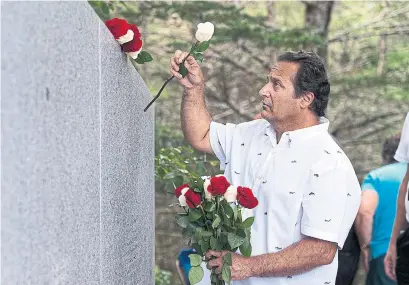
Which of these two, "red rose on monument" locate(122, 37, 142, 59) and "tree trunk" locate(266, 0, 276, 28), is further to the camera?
"tree trunk" locate(266, 0, 276, 28)

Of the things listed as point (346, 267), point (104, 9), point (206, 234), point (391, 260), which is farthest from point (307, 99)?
point (346, 267)

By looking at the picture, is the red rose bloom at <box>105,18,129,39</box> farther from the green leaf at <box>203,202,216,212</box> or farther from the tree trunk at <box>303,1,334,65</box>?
the tree trunk at <box>303,1,334,65</box>

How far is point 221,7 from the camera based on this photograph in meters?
10.7

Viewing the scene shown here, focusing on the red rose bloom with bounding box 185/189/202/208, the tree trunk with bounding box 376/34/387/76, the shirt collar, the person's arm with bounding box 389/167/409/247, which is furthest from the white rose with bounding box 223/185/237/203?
the tree trunk with bounding box 376/34/387/76

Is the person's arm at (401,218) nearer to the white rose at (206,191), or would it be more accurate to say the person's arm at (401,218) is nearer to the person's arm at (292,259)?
the person's arm at (292,259)

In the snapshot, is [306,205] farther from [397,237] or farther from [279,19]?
[279,19]

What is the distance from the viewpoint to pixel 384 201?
273 inches

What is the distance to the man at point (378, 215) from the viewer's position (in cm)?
685

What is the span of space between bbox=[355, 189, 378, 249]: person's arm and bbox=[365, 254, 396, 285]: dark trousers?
140mm

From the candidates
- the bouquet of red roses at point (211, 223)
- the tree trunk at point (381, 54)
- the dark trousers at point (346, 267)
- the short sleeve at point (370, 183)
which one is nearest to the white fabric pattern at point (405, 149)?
the dark trousers at point (346, 267)

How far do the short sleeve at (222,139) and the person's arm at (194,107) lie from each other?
1.1 inches

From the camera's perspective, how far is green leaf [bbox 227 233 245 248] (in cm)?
363

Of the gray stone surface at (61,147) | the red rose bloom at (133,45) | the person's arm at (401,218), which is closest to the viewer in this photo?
the gray stone surface at (61,147)

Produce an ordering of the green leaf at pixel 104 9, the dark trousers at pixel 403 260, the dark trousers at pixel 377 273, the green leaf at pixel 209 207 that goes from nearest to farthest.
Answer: the green leaf at pixel 209 207 → the dark trousers at pixel 403 260 → the green leaf at pixel 104 9 → the dark trousers at pixel 377 273
